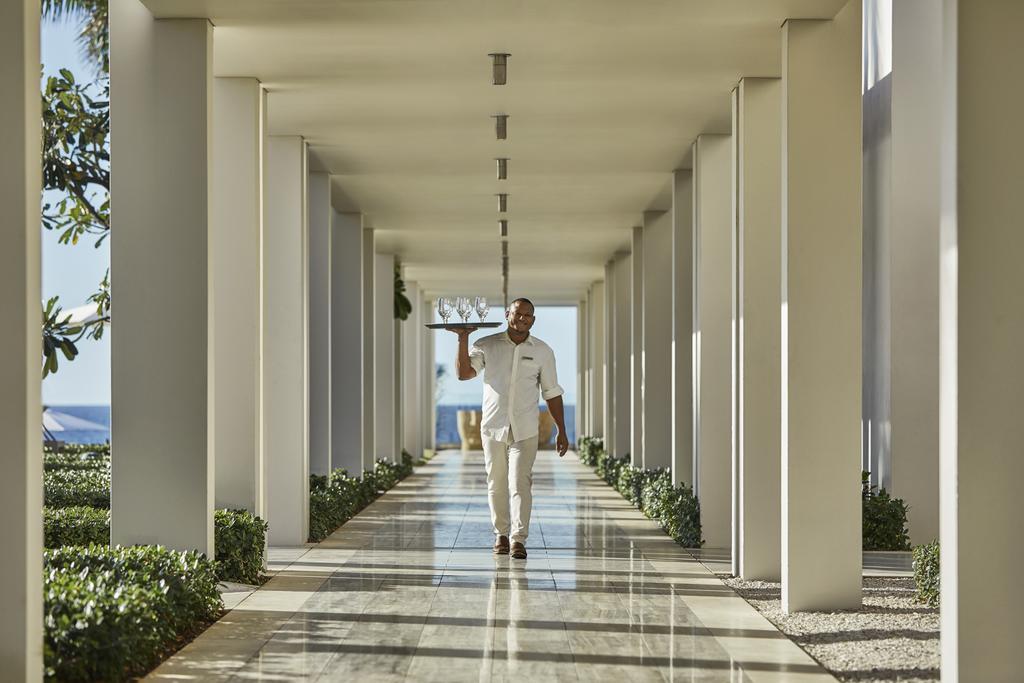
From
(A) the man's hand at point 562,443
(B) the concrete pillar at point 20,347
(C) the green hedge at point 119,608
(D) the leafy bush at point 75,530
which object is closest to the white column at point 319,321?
(A) the man's hand at point 562,443

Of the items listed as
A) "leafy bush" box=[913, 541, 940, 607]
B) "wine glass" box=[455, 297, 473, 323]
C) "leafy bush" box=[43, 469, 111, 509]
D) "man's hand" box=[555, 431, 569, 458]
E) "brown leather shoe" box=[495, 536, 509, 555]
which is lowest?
"brown leather shoe" box=[495, 536, 509, 555]

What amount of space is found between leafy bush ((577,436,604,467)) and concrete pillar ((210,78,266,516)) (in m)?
12.7

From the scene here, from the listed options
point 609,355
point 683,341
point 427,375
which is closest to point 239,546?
point 683,341

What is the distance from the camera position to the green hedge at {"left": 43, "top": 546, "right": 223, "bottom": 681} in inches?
190

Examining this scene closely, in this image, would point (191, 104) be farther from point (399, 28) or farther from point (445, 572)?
point (445, 572)

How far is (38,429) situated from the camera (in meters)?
4.50

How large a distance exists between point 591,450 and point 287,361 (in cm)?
1184

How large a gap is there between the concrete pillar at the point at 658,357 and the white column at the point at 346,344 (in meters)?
3.11

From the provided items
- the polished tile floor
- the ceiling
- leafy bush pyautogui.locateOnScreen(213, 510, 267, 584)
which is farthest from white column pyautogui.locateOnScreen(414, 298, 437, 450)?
leafy bush pyautogui.locateOnScreen(213, 510, 267, 584)

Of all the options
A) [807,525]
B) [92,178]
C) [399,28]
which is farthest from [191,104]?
[92,178]

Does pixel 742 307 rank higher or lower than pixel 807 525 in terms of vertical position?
higher

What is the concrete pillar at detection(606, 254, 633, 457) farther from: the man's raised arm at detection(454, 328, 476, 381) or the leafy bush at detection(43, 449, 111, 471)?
the man's raised arm at detection(454, 328, 476, 381)

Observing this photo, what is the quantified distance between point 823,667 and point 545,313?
188ft

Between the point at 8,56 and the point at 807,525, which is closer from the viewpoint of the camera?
the point at 8,56
